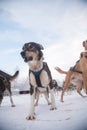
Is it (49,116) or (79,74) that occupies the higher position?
(79,74)

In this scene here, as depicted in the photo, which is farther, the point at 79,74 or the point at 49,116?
the point at 79,74

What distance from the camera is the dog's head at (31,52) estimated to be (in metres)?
2.34

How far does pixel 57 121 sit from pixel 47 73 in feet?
1.75

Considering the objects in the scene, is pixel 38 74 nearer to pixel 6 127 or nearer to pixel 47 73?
pixel 47 73

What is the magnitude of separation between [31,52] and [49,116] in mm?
561

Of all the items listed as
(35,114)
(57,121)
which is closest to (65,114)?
(57,121)

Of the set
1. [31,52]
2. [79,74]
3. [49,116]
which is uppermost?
[31,52]

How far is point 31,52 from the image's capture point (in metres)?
2.39

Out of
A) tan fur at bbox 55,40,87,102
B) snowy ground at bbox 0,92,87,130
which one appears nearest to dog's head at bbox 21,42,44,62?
tan fur at bbox 55,40,87,102

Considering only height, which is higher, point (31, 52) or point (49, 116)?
point (31, 52)

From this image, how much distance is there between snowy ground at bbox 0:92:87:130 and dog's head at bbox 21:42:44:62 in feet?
1.65

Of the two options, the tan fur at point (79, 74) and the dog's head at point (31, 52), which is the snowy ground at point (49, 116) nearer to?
the tan fur at point (79, 74)

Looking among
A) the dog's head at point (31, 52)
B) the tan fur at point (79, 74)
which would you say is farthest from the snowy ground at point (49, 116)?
the dog's head at point (31, 52)

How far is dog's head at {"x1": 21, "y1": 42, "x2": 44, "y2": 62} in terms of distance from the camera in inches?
91.9
